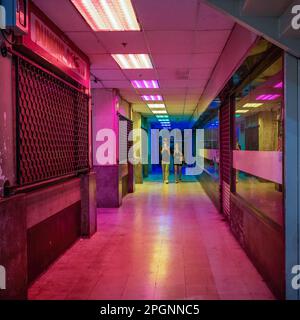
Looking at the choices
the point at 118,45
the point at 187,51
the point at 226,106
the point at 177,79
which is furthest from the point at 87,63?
the point at 226,106

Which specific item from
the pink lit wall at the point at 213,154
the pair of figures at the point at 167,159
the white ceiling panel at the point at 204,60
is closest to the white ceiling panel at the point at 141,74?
the white ceiling panel at the point at 204,60

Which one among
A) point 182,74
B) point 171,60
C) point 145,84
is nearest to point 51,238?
point 171,60

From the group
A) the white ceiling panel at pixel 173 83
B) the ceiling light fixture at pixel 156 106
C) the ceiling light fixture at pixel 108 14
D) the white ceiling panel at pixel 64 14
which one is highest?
the white ceiling panel at pixel 64 14

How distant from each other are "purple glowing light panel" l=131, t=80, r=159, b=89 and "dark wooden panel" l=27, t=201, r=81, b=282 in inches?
132

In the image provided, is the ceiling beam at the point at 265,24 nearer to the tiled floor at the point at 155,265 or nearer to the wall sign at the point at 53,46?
the wall sign at the point at 53,46

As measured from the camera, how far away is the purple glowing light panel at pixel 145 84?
7.87 meters

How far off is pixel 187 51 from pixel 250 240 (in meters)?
2.90

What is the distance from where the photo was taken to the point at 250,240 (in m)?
4.50

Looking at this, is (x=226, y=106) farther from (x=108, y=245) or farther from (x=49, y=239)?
(x=49, y=239)

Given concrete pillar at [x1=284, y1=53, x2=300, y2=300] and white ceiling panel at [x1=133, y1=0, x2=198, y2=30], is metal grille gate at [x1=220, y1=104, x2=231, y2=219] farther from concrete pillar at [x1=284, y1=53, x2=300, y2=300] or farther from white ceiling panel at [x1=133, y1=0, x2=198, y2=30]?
concrete pillar at [x1=284, y1=53, x2=300, y2=300]

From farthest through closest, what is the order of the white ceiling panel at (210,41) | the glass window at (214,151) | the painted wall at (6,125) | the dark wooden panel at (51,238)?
1. the glass window at (214,151)
2. the white ceiling panel at (210,41)
3. the dark wooden panel at (51,238)
4. the painted wall at (6,125)

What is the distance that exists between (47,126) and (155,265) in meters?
2.10

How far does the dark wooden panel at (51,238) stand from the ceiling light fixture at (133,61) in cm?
243

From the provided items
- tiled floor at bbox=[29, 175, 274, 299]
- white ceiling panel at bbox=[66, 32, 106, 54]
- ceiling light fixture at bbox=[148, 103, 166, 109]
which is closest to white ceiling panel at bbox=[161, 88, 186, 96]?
ceiling light fixture at bbox=[148, 103, 166, 109]
